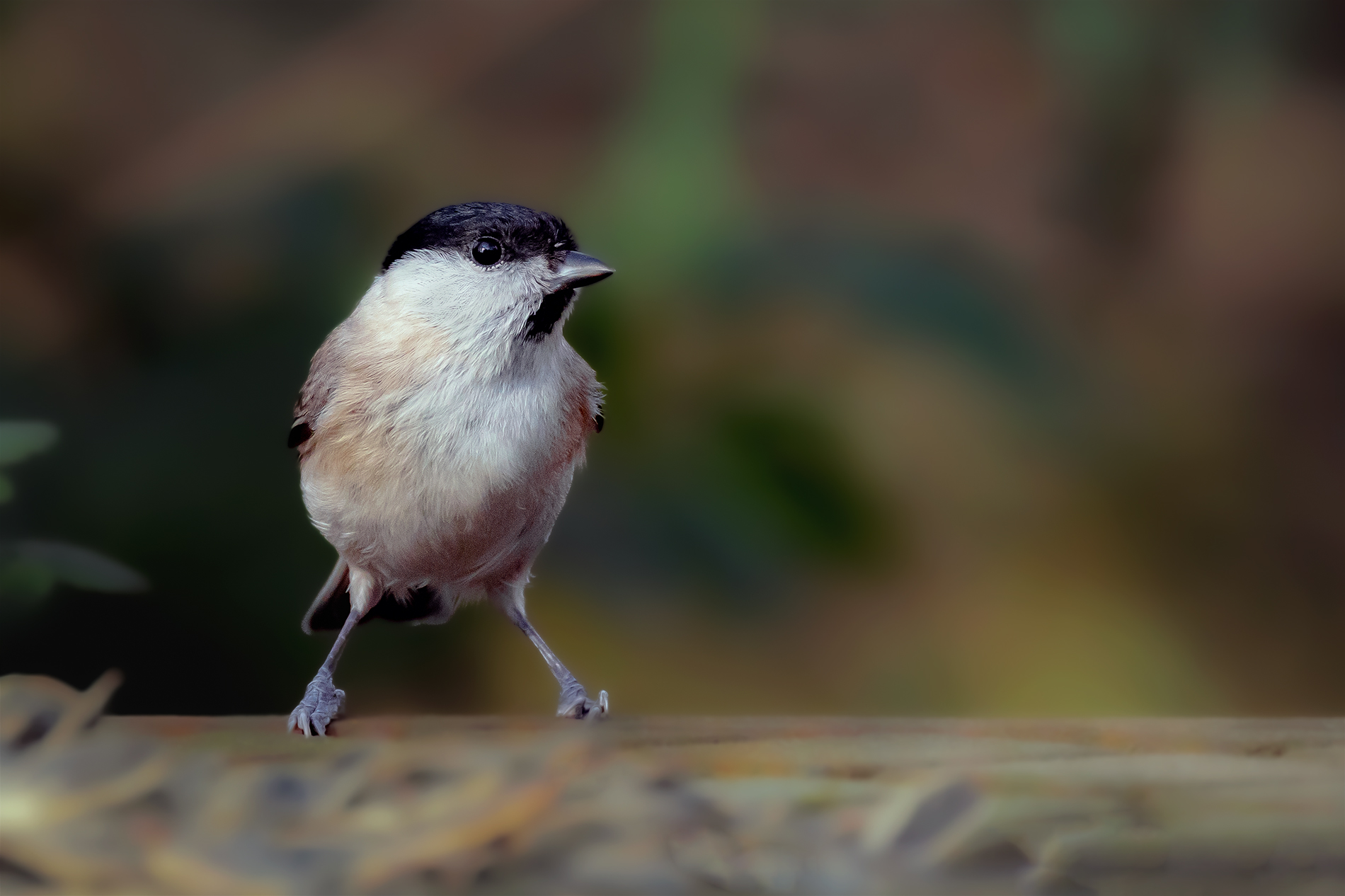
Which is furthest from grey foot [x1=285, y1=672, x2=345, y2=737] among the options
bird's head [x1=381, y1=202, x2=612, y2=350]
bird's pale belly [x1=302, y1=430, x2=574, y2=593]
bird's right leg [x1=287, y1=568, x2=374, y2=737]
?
bird's head [x1=381, y1=202, x2=612, y2=350]

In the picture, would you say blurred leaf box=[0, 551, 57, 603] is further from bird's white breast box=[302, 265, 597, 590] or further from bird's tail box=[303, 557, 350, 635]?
bird's tail box=[303, 557, 350, 635]

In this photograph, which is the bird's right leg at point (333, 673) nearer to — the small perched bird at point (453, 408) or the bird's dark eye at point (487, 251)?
the small perched bird at point (453, 408)

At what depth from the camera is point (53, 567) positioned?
37.2 inches

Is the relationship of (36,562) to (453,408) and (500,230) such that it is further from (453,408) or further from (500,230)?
(500,230)

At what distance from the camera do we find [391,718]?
0.92 meters

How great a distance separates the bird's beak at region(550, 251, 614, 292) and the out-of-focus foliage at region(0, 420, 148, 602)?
16.3 inches

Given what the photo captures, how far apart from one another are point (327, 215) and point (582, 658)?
55 centimetres

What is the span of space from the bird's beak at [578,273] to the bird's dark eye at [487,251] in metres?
0.06

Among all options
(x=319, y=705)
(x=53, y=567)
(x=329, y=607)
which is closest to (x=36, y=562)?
(x=53, y=567)

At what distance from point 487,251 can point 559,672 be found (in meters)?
0.42

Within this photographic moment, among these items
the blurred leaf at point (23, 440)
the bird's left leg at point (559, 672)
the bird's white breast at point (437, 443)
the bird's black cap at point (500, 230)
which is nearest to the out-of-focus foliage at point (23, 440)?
the blurred leaf at point (23, 440)

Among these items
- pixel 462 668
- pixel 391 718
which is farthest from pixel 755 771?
pixel 462 668

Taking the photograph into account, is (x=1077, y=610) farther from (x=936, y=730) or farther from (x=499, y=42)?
(x=499, y=42)

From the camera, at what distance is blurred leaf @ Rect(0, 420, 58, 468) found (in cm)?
88
